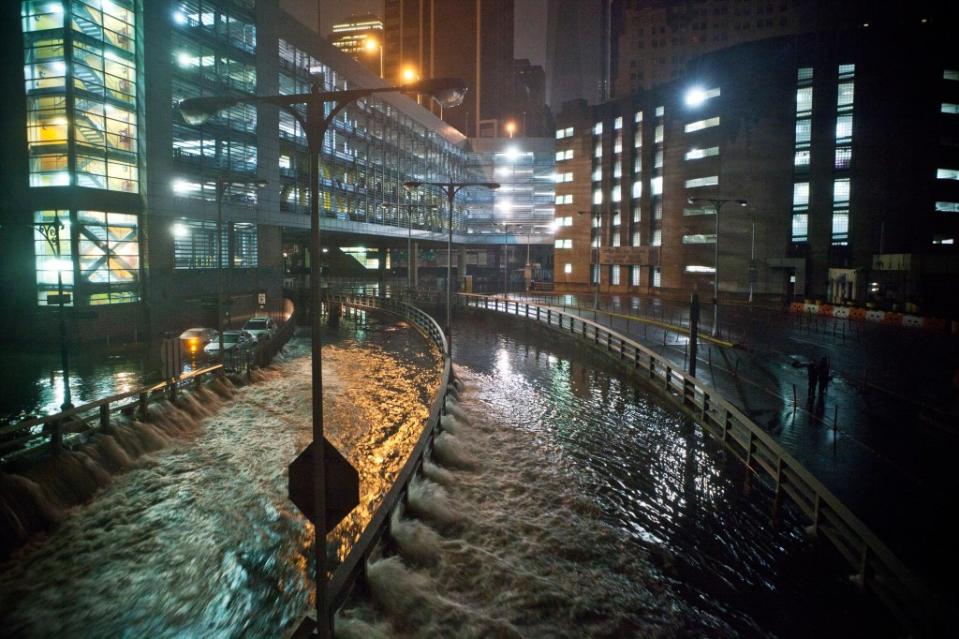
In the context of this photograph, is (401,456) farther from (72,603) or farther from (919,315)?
(919,315)

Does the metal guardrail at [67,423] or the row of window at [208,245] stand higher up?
the row of window at [208,245]

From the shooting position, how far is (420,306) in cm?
5266

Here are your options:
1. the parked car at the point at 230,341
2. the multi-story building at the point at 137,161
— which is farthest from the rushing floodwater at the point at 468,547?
the multi-story building at the point at 137,161

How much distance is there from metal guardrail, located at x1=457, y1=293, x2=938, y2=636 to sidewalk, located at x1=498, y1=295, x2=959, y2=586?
81cm

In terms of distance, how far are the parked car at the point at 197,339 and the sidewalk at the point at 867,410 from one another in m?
23.8

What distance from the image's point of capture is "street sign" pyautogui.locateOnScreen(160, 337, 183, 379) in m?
15.3

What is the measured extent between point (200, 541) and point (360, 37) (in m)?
193

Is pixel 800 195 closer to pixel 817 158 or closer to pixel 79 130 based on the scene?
pixel 817 158

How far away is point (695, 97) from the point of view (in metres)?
66.8

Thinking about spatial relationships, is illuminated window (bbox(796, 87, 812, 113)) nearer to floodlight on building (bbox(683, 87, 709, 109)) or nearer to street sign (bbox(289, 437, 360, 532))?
floodlight on building (bbox(683, 87, 709, 109))

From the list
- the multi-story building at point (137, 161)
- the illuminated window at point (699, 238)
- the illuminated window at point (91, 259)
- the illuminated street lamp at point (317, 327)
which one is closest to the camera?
the illuminated street lamp at point (317, 327)

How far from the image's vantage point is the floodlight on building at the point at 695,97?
65931 millimetres

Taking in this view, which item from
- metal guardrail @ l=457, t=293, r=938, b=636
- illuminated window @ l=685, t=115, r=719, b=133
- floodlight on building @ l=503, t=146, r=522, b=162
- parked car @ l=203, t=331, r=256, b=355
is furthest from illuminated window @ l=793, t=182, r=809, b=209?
parked car @ l=203, t=331, r=256, b=355

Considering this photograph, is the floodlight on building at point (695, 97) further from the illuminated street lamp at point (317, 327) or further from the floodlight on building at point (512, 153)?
the illuminated street lamp at point (317, 327)
